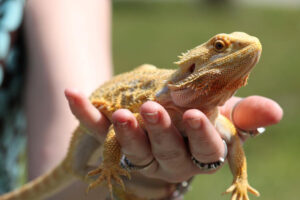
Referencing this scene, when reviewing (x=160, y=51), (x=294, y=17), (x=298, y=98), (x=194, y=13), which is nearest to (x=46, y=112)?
(x=298, y=98)

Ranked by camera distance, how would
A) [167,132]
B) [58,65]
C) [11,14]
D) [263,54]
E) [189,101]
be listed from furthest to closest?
[263,54], [11,14], [58,65], [189,101], [167,132]

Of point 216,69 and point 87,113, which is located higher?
point 216,69

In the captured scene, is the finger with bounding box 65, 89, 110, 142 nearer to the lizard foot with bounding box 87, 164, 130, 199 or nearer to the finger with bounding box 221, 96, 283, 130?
the lizard foot with bounding box 87, 164, 130, 199

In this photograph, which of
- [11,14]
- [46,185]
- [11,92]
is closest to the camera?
[46,185]

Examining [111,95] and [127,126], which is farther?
[111,95]

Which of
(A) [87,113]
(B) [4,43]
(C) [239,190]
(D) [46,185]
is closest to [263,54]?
(B) [4,43]

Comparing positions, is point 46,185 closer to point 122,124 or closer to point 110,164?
point 110,164

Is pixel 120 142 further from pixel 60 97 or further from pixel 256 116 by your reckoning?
pixel 60 97

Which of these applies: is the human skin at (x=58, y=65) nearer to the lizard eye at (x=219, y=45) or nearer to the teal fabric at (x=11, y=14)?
the teal fabric at (x=11, y=14)
